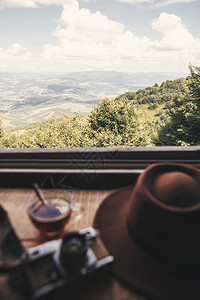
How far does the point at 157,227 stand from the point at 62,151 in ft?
2.12

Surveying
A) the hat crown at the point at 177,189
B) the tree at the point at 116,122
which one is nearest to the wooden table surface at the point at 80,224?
the hat crown at the point at 177,189

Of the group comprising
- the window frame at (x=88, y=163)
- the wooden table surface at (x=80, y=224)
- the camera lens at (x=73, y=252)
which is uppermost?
the window frame at (x=88, y=163)

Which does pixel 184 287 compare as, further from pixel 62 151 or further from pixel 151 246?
pixel 62 151

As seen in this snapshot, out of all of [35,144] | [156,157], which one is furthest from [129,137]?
[156,157]

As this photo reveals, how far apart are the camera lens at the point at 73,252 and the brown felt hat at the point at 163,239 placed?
0.13 meters

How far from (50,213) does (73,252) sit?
19cm

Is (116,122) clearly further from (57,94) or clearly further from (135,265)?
(57,94)

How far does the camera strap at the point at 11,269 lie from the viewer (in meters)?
0.49

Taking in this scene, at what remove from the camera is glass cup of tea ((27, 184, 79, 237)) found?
581 millimetres

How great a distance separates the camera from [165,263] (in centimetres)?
57

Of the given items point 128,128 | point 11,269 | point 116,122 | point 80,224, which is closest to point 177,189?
point 80,224

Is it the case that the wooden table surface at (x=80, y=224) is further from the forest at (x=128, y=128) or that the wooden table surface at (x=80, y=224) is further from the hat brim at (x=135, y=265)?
the forest at (x=128, y=128)

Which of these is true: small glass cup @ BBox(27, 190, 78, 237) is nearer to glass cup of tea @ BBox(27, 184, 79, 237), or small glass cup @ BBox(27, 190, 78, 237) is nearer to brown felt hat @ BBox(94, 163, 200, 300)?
glass cup of tea @ BBox(27, 184, 79, 237)

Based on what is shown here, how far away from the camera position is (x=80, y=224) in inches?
28.2
